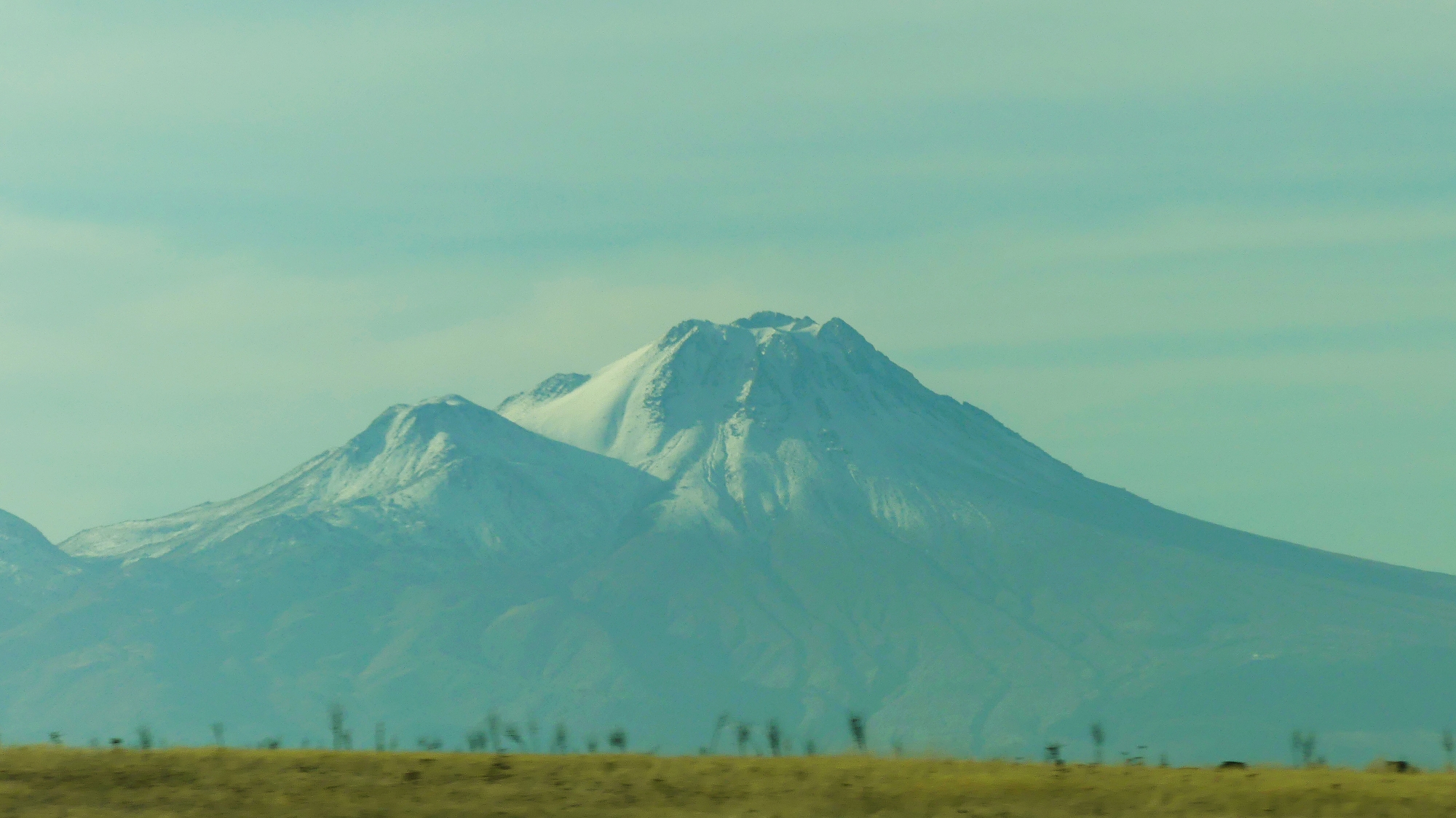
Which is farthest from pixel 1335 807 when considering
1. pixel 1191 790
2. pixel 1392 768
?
pixel 1392 768

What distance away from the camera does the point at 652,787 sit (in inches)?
1039

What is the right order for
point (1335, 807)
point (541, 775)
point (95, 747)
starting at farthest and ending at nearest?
point (95, 747), point (541, 775), point (1335, 807)

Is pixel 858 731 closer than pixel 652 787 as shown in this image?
No

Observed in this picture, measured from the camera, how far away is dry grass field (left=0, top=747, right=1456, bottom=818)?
25.0 metres

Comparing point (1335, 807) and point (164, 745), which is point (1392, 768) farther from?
point (164, 745)

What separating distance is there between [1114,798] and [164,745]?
14972mm

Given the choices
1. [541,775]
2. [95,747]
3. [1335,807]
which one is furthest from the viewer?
[95,747]

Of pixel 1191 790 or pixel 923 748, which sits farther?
pixel 923 748

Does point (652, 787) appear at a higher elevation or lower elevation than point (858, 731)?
lower

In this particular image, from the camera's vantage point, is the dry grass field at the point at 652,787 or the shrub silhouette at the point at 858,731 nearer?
the dry grass field at the point at 652,787

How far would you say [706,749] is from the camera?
29844 millimetres

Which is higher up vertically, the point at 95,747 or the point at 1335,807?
the point at 95,747

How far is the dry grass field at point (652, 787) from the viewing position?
81.9 ft

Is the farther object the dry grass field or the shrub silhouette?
the shrub silhouette
